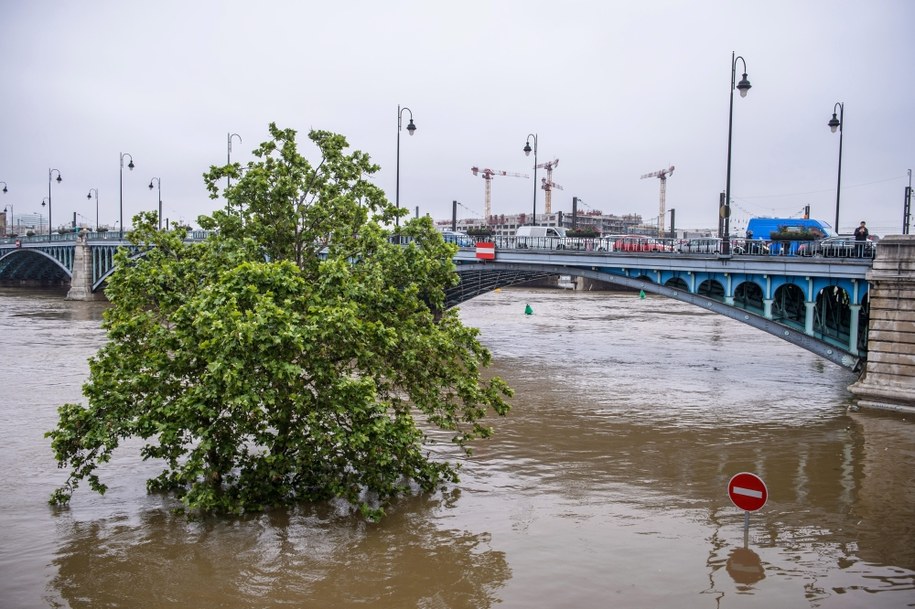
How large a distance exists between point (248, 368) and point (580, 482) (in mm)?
9081

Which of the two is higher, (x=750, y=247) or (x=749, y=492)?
(x=750, y=247)

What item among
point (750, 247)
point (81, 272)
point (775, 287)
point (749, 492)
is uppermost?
point (750, 247)

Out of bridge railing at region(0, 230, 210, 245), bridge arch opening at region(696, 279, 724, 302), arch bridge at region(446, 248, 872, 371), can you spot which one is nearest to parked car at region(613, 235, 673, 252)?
arch bridge at region(446, 248, 872, 371)

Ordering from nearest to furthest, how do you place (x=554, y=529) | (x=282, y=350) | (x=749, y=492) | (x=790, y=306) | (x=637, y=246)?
(x=749, y=492)
(x=282, y=350)
(x=554, y=529)
(x=790, y=306)
(x=637, y=246)

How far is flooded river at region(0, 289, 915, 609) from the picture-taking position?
13070 mm

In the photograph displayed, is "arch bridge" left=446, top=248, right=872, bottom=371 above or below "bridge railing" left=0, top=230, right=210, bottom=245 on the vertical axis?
below

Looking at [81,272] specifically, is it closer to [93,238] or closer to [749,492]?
[93,238]

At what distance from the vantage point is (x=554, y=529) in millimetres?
15938

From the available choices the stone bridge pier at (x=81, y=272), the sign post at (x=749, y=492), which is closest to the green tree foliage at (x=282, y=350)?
the sign post at (x=749, y=492)

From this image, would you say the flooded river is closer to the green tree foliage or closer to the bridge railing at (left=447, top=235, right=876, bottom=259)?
the green tree foliage

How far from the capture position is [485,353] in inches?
687

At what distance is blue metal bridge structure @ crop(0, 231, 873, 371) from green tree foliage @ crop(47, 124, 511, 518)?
7.81 metres

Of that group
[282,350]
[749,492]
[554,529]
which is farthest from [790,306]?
[282,350]

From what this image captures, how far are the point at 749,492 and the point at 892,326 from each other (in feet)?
55.1
